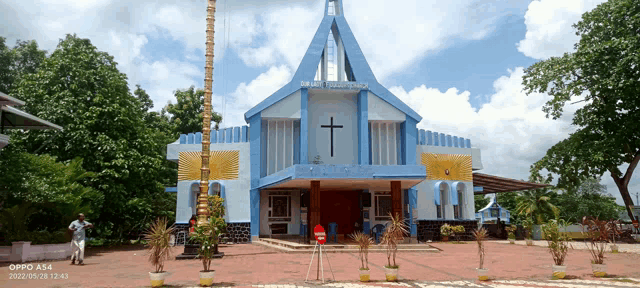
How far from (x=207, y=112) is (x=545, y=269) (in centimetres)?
1028

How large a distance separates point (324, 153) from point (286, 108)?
276 cm

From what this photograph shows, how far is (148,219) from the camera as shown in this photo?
83.5ft

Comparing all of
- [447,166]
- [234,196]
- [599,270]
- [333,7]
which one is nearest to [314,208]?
[234,196]

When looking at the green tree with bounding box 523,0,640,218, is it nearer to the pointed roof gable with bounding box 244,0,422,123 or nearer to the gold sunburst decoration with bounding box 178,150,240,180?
the pointed roof gable with bounding box 244,0,422,123

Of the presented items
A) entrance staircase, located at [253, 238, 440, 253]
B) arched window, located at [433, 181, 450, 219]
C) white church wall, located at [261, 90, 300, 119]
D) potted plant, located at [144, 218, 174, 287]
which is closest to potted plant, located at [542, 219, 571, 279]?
entrance staircase, located at [253, 238, 440, 253]

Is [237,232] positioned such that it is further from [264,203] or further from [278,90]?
[278,90]

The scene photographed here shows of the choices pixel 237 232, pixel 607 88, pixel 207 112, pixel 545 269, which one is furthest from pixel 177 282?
pixel 607 88

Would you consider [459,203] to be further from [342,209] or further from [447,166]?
[342,209]

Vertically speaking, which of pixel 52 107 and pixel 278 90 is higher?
pixel 278 90

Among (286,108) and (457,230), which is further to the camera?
(286,108)

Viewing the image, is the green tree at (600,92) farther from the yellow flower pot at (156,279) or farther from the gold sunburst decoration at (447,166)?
the yellow flower pot at (156,279)

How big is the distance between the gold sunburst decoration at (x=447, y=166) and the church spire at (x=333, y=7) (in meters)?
8.13

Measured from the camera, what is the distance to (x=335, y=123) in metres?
22.5

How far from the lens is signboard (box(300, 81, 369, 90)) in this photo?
21453 millimetres
